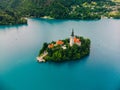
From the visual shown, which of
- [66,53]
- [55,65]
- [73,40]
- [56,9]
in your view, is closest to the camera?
[55,65]

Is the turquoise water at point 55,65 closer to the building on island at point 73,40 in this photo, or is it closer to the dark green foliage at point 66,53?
the dark green foliage at point 66,53

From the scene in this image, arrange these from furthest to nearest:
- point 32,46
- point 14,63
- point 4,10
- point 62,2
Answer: point 62,2, point 4,10, point 32,46, point 14,63

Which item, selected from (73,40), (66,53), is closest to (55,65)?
(66,53)

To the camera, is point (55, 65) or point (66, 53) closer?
point (55, 65)

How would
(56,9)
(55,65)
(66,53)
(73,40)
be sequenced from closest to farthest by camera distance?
(55,65)
(66,53)
(73,40)
(56,9)

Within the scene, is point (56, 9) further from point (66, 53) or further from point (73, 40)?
point (66, 53)

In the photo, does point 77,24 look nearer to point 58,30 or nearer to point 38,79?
point 58,30

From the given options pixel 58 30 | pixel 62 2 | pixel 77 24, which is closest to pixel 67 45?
pixel 58 30

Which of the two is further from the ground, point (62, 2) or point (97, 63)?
point (62, 2)
